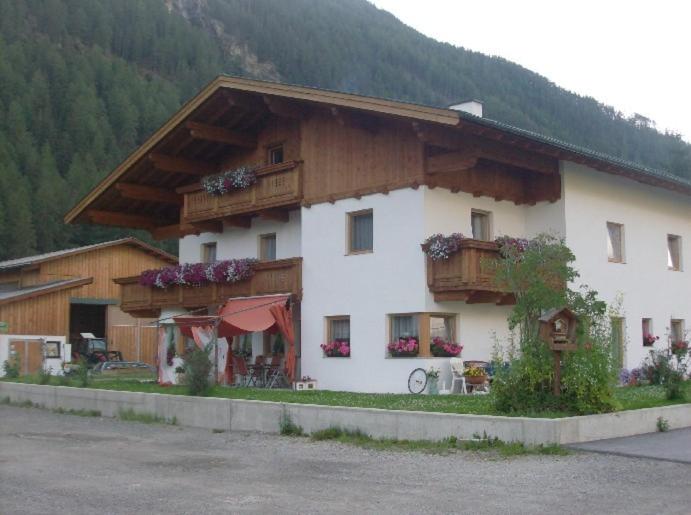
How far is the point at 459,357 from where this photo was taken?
21.9 meters

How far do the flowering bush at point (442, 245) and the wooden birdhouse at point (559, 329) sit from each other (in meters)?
6.33

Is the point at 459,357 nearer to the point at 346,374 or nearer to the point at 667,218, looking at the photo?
the point at 346,374

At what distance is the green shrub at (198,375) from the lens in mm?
18922

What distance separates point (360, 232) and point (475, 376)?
5111 mm

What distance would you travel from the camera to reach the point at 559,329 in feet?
47.5

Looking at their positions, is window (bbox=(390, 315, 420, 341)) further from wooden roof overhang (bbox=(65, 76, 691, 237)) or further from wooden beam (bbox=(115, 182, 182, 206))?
wooden beam (bbox=(115, 182, 182, 206))

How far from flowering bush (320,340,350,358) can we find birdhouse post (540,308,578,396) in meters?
9.57

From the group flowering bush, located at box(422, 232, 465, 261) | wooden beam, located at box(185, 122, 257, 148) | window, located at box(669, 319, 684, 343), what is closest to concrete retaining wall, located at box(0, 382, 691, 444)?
flowering bush, located at box(422, 232, 465, 261)

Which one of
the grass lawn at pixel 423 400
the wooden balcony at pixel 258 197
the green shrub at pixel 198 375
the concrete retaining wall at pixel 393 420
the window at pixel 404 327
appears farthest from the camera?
the wooden balcony at pixel 258 197

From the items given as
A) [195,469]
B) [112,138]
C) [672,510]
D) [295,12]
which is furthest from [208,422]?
[295,12]

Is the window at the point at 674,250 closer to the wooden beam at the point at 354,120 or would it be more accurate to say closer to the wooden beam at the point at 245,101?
the wooden beam at the point at 354,120

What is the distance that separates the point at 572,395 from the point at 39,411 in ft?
46.8

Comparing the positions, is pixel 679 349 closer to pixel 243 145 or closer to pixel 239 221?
pixel 239 221

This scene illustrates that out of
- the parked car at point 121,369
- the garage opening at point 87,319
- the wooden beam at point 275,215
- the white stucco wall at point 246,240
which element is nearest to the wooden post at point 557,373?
the white stucco wall at point 246,240
